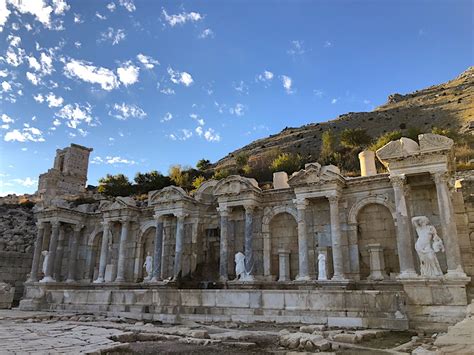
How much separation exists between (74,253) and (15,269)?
12.6 feet

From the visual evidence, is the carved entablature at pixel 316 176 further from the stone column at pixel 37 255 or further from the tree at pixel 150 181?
the tree at pixel 150 181

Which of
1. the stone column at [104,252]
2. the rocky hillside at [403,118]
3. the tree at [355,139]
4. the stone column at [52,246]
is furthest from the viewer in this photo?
the rocky hillside at [403,118]

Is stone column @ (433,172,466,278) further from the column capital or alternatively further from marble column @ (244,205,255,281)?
marble column @ (244,205,255,281)

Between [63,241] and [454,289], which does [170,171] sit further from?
[454,289]

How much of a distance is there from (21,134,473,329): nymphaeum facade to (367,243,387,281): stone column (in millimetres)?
44

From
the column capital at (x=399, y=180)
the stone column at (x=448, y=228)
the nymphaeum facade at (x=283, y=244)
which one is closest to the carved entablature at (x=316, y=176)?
the nymphaeum facade at (x=283, y=244)

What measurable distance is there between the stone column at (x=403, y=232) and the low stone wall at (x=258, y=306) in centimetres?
205

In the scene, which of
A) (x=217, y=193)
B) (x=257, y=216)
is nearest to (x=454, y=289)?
(x=257, y=216)

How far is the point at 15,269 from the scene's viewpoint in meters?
24.8

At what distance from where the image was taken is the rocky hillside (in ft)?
185

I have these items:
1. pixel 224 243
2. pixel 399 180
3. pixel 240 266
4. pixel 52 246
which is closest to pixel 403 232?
pixel 399 180

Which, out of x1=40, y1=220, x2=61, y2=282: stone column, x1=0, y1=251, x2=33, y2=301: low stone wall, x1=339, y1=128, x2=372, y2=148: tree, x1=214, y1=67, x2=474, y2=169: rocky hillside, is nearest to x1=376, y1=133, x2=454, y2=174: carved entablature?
x1=40, y1=220, x2=61, y2=282: stone column

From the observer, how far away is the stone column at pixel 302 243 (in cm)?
1695

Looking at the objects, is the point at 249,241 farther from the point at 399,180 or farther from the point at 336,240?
the point at 399,180
